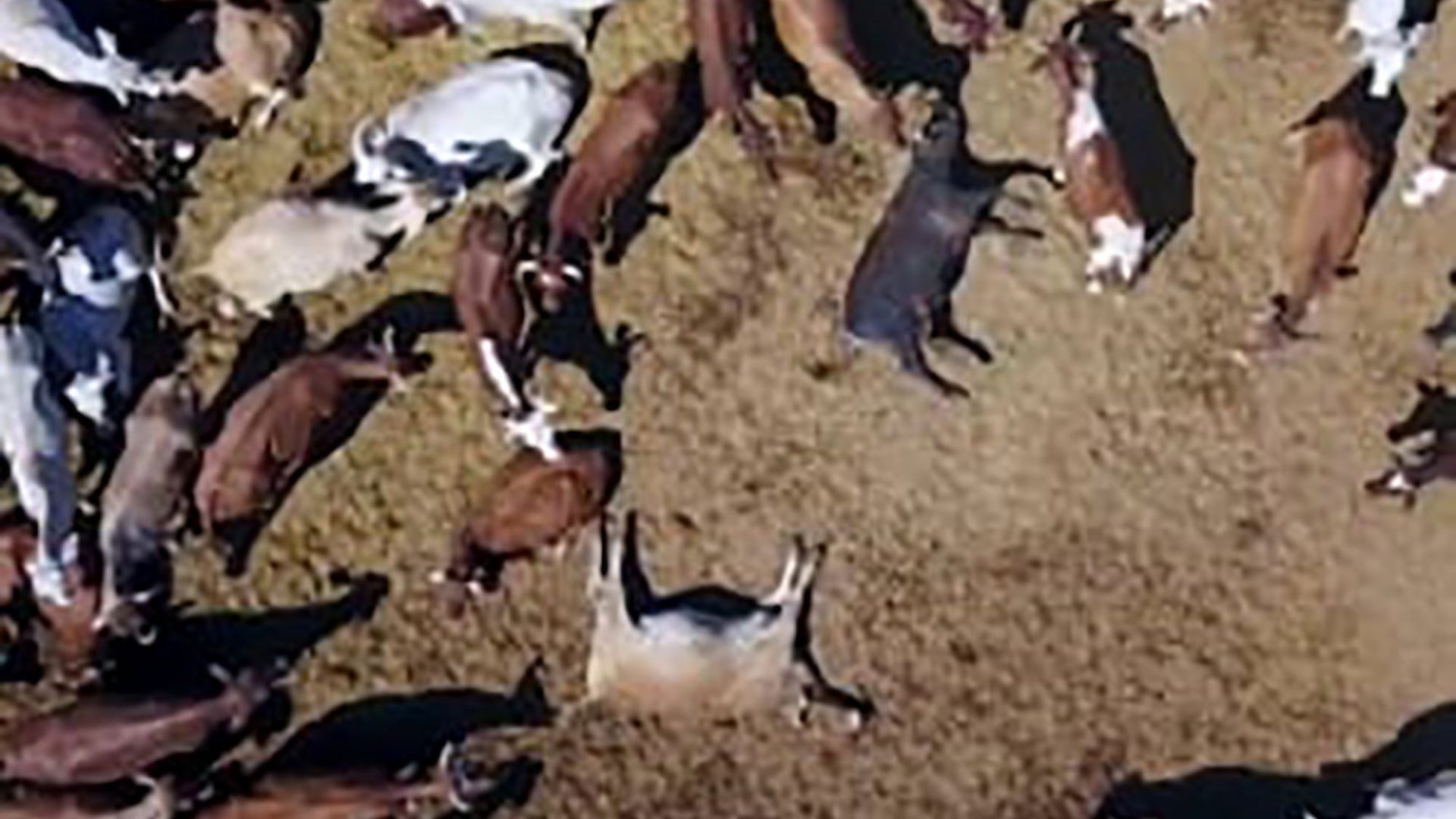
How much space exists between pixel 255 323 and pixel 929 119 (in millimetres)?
1519

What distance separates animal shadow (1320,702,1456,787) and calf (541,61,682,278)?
1988 mm

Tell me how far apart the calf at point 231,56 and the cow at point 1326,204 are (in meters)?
2.19

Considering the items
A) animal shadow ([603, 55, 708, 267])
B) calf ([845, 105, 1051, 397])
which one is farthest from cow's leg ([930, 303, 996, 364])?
animal shadow ([603, 55, 708, 267])

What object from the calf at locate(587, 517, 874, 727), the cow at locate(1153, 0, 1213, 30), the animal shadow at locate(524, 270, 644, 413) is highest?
the cow at locate(1153, 0, 1213, 30)

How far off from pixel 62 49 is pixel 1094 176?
2.21 m

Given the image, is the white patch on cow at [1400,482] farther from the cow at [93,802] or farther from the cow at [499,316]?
the cow at [93,802]

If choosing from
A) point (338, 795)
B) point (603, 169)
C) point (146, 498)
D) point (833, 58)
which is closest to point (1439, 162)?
point (833, 58)

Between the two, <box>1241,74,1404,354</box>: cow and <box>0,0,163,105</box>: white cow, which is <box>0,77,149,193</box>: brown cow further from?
<box>1241,74,1404,354</box>: cow

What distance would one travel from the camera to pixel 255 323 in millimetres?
8438

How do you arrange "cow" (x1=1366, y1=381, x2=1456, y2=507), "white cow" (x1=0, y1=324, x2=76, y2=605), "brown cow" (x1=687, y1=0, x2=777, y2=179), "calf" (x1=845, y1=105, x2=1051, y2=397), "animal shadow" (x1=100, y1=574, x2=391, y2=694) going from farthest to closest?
"cow" (x1=1366, y1=381, x2=1456, y2=507) → "calf" (x1=845, y1=105, x2=1051, y2=397) → "brown cow" (x1=687, y1=0, x2=777, y2=179) → "animal shadow" (x1=100, y1=574, x2=391, y2=694) → "white cow" (x1=0, y1=324, x2=76, y2=605)

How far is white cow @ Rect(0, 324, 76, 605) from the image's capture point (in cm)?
820

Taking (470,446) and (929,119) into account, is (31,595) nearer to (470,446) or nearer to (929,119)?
(470,446)

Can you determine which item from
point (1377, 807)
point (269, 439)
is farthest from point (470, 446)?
point (1377, 807)

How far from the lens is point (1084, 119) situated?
8578mm
